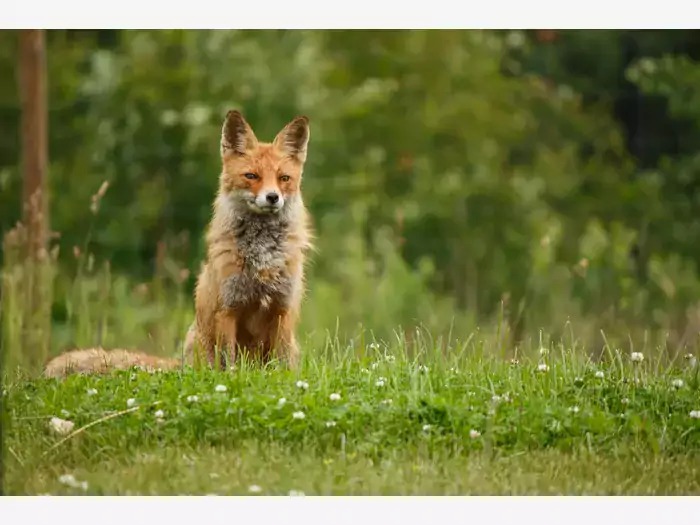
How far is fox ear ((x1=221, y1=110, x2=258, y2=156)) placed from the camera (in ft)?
20.4

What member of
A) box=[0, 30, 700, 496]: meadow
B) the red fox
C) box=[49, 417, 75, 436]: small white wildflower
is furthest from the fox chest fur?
box=[49, 417, 75, 436]: small white wildflower

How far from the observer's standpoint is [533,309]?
281 inches

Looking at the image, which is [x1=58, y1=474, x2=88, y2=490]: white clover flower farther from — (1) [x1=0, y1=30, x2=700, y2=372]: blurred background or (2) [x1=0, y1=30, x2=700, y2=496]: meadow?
(1) [x1=0, y1=30, x2=700, y2=372]: blurred background

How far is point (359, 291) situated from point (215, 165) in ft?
4.60

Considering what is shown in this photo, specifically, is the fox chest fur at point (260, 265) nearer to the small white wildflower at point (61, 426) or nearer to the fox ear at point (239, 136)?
the fox ear at point (239, 136)

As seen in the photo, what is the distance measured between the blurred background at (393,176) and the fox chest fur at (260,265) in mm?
448

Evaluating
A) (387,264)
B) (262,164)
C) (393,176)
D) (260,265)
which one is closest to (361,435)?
(260,265)

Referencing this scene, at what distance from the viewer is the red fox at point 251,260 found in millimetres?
6117

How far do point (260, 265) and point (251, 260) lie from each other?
2.5 inches

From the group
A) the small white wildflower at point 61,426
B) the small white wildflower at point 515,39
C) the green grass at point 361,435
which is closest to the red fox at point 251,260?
the green grass at point 361,435

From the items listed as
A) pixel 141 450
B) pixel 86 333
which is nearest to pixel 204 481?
pixel 141 450

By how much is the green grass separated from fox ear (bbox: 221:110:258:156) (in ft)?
4.44

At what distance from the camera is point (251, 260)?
615 centimetres

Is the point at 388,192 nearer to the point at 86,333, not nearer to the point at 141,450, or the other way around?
the point at 86,333
